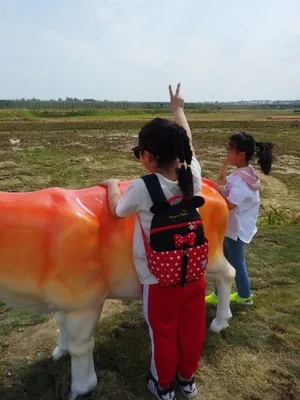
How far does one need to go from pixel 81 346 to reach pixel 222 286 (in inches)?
49.5

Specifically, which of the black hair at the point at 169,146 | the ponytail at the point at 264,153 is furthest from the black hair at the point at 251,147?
the black hair at the point at 169,146

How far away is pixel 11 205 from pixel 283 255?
3.58m

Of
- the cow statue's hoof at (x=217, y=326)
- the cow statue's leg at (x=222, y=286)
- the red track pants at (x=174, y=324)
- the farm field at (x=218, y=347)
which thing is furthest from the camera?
the cow statue's hoof at (x=217, y=326)

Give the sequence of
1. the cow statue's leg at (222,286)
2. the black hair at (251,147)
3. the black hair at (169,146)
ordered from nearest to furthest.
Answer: the black hair at (169,146) < the cow statue's leg at (222,286) < the black hair at (251,147)

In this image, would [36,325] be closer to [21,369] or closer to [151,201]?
[21,369]

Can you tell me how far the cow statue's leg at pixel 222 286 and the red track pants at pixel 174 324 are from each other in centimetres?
69

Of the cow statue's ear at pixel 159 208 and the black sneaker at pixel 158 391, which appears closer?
the cow statue's ear at pixel 159 208

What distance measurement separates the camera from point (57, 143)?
20.7 metres

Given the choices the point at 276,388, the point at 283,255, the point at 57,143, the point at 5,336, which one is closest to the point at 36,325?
the point at 5,336

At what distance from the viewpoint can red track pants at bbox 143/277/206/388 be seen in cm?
242

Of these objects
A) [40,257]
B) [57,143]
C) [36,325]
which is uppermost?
[40,257]

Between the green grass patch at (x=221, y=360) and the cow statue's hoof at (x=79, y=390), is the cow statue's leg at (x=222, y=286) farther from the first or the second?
the cow statue's hoof at (x=79, y=390)

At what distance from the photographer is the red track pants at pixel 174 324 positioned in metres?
2.42

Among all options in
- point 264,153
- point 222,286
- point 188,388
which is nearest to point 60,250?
point 188,388
